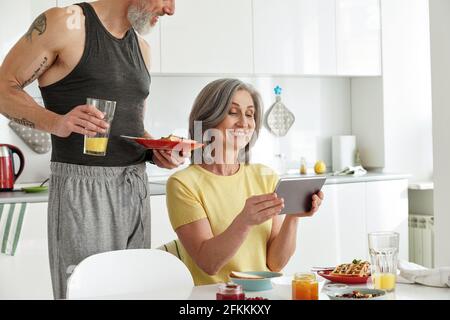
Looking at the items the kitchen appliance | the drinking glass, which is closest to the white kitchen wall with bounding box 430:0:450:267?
the kitchen appliance

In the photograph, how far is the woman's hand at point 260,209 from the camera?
7.18 ft

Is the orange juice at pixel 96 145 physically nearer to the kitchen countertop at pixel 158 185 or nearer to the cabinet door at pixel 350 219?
the kitchen countertop at pixel 158 185

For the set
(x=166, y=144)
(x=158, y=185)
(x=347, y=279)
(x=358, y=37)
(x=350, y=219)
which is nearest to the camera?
(x=347, y=279)

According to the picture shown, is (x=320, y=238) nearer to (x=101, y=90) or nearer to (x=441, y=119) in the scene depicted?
(x=441, y=119)

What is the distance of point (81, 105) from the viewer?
7.61ft

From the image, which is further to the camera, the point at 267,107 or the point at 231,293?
the point at 267,107

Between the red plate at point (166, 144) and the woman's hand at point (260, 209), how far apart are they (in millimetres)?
300

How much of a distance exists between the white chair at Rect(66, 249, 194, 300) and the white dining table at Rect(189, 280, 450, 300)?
0.13 meters

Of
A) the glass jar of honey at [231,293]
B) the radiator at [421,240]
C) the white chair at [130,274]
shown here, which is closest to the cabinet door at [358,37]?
the radiator at [421,240]

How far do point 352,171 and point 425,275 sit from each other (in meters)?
2.80

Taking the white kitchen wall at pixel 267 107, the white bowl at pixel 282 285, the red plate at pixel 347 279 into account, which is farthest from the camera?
the white kitchen wall at pixel 267 107

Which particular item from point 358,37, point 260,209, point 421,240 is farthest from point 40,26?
point 421,240

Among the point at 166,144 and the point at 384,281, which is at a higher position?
the point at 166,144

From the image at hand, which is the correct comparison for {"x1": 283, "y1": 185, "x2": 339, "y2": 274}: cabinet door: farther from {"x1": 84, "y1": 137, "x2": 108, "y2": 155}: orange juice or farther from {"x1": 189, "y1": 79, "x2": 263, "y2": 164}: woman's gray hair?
{"x1": 84, "y1": 137, "x2": 108, "y2": 155}: orange juice
